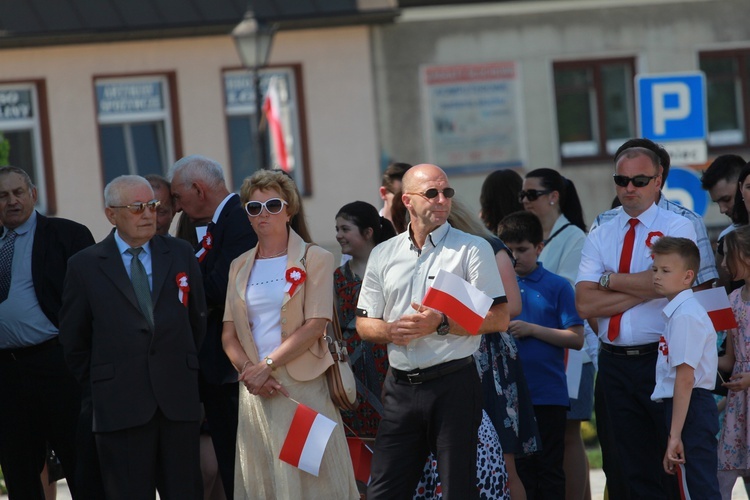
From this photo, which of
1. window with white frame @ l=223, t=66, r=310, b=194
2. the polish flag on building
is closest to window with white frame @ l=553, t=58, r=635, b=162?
window with white frame @ l=223, t=66, r=310, b=194

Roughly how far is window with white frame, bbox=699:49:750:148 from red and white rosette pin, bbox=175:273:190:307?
15.7 m

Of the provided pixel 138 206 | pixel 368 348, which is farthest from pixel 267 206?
pixel 368 348

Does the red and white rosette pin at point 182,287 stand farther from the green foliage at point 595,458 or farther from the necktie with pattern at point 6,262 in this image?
the green foliage at point 595,458

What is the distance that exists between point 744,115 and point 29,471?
52.8 feet

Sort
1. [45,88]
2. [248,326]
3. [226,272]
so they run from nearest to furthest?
[248,326], [226,272], [45,88]

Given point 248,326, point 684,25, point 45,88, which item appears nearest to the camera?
point 248,326

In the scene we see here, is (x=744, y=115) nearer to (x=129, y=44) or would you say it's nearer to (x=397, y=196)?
(x=129, y=44)

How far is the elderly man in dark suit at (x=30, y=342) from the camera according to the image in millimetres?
7586

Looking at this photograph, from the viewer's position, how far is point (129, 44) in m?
19.6

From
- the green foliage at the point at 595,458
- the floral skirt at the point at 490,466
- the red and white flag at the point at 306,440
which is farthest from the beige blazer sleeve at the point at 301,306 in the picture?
the green foliage at the point at 595,458

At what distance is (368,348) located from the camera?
7.74 metres

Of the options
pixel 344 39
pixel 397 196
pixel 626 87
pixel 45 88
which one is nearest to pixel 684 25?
pixel 626 87

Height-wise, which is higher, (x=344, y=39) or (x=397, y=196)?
(x=344, y=39)

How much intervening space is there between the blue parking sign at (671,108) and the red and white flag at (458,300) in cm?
522
